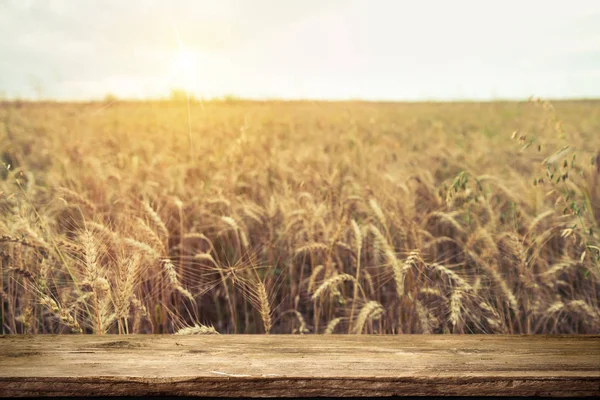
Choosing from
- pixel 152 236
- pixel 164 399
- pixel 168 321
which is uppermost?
A: pixel 152 236

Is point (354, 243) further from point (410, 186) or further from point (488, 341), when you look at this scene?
point (488, 341)

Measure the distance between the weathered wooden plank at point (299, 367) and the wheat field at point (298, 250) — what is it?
25 cm

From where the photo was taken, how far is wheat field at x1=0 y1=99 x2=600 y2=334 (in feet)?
5.87

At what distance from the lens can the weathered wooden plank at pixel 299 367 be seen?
42.4 inches

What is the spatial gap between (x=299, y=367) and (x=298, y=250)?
0.98 meters

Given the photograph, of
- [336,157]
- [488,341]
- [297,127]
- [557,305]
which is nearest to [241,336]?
[488,341]

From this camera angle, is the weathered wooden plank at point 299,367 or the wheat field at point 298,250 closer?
the weathered wooden plank at point 299,367

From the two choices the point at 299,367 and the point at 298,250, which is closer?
the point at 299,367

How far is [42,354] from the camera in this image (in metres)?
1.22

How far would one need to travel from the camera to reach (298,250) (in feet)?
6.86

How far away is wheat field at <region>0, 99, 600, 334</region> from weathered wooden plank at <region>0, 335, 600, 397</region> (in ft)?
0.81

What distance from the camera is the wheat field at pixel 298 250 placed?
1.79 metres

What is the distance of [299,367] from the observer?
112 centimetres

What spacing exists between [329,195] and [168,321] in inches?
36.2
